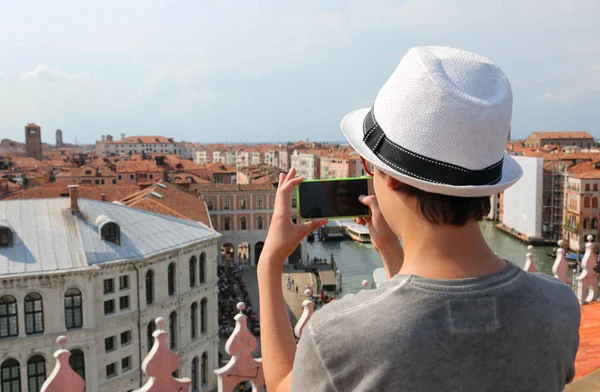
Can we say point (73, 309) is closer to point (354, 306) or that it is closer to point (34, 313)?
point (34, 313)

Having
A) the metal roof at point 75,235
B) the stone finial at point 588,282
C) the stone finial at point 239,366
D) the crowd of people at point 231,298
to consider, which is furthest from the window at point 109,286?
A: the stone finial at point 239,366

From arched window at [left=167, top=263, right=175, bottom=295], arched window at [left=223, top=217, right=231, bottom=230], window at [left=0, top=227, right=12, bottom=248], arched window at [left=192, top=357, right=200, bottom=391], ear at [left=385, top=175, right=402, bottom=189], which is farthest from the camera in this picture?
arched window at [left=223, top=217, right=231, bottom=230]

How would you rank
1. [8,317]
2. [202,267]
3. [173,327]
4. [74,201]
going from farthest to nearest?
[202,267] → [173,327] → [74,201] → [8,317]

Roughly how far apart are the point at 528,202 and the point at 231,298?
24.9 meters

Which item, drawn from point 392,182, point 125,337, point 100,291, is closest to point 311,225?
point 392,182

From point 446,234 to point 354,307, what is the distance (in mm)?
244

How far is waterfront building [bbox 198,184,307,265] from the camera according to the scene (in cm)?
3434

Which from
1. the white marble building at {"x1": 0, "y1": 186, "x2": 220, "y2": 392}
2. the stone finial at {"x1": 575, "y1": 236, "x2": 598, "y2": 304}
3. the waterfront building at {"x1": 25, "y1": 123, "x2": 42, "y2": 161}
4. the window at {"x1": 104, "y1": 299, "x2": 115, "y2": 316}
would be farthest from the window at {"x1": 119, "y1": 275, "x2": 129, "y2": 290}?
the waterfront building at {"x1": 25, "y1": 123, "x2": 42, "y2": 161}

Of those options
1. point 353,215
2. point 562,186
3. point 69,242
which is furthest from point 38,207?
point 562,186

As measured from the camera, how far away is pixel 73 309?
13422 mm

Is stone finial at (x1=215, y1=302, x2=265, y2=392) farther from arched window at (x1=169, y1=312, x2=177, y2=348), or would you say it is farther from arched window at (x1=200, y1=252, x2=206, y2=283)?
arched window at (x1=200, y1=252, x2=206, y2=283)

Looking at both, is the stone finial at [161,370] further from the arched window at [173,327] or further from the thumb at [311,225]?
the arched window at [173,327]

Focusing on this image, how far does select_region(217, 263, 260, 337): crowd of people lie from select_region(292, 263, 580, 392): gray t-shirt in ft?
63.2

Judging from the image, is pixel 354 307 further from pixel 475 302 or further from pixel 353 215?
pixel 353 215
